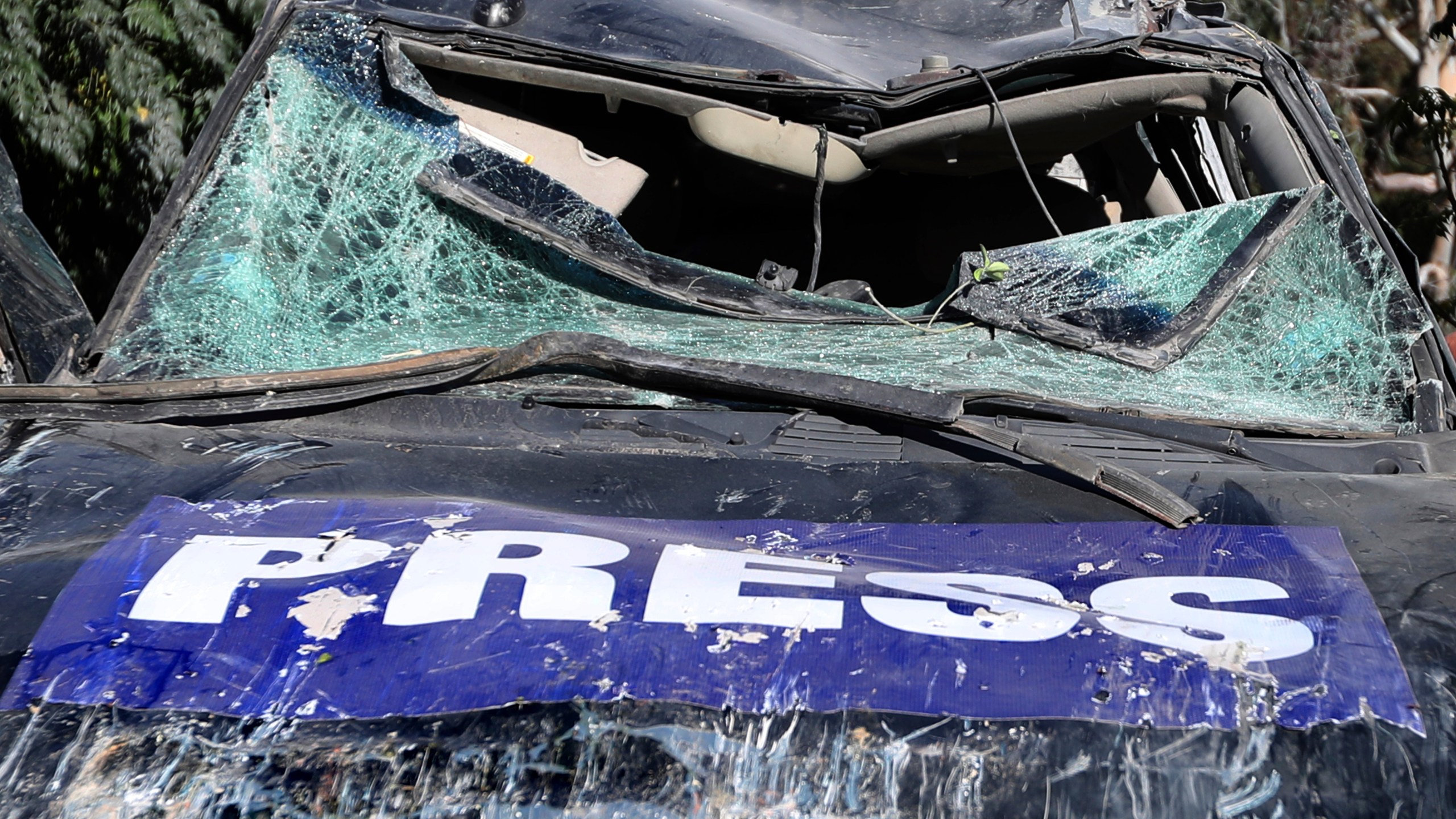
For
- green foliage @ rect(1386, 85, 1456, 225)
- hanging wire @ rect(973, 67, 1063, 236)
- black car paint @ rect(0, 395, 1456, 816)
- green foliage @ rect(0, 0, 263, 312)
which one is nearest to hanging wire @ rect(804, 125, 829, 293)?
hanging wire @ rect(973, 67, 1063, 236)

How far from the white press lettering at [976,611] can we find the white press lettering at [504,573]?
33cm

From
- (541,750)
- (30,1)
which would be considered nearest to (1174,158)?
(541,750)

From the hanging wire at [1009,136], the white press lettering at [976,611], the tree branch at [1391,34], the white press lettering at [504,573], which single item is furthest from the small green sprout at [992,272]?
the tree branch at [1391,34]

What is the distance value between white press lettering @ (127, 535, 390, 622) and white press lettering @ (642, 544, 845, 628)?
14.3 inches

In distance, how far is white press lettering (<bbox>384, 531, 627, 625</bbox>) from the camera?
1530 millimetres

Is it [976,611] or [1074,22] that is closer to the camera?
[976,611]

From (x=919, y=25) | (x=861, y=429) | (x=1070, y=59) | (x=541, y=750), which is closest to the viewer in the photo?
(x=541, y=750)

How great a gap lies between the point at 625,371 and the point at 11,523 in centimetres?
91

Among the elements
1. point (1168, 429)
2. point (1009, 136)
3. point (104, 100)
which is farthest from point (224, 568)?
point (104, 100)

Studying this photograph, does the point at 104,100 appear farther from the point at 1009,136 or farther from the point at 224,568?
the point at 224,568

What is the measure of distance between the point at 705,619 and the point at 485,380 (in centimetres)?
83

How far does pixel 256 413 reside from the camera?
2.13 metres

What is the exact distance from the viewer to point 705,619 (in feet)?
4.98

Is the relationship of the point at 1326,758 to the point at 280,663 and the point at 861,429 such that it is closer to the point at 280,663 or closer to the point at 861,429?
the point at 861,429
